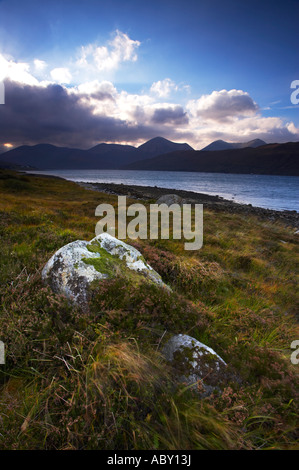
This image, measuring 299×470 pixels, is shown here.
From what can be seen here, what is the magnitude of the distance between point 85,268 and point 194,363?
2707 mm

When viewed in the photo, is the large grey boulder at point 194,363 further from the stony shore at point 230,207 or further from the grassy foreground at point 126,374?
the stony shore at point 230,207

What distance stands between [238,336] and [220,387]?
1432 millimetres

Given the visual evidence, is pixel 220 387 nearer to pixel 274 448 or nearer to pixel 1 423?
pixel 274 448

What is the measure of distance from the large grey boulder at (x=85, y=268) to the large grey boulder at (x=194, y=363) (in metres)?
1.51

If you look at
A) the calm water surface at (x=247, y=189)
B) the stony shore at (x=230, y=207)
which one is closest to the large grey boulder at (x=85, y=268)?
the stony shore at (x=230, y=207)

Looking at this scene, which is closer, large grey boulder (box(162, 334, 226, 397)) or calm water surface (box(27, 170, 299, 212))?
large grey boulder (box(162, 334, 226, 397))

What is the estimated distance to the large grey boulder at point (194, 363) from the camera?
3.08 meters

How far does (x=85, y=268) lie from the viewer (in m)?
4.42

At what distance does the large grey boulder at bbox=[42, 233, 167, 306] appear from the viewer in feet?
13.5

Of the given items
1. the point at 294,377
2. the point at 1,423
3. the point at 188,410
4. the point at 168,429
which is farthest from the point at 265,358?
the point at 1,423

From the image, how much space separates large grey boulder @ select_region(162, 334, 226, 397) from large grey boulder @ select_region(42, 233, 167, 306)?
1508 mm

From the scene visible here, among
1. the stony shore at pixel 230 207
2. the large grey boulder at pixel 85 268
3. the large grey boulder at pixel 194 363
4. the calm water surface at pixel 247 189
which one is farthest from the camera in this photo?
the calm water surface at pixel 247 189

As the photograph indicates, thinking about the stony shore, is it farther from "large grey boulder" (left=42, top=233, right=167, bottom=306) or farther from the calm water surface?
"large grey boulder" (left=42, top=233, right=167, bottom=306)

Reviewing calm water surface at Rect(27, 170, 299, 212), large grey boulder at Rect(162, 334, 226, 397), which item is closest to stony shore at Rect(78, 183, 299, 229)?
calm water surface at Rect(27, 170, 299, 212)
